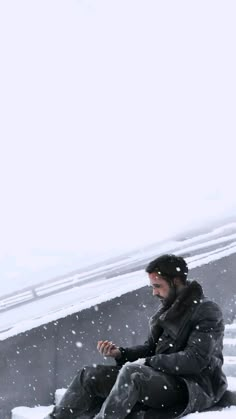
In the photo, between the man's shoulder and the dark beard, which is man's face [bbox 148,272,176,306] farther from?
the man's shoulder

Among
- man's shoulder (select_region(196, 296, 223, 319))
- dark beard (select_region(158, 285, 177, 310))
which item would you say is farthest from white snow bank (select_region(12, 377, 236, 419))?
dark beard (select_region(158, 285, 177, 310))

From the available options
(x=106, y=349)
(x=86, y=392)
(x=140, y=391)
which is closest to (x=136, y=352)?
(x=106, y=349)

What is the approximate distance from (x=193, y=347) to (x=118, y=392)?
1.87 feet

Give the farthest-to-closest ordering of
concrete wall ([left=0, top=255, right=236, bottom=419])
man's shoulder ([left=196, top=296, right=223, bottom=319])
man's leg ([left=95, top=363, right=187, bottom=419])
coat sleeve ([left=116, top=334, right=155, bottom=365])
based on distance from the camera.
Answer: concrete wall ([left=0, top=255, right=236, bottom=419]), coat sleeve ([left=116, top=334, right=155, bottom=365]), man's shoulder ([left=196, top=296, right=223, bottom=319]), man's leg ([left=95, top=363, right=187, bottom=419])

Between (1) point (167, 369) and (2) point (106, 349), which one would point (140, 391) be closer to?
(1) point (167, 369)

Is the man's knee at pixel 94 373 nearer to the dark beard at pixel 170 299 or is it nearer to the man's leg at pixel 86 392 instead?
the man's leg at pixel 86 392

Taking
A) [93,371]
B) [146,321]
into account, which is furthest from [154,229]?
[93,371]

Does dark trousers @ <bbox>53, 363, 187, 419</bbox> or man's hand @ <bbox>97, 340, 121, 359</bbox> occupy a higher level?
man's hand @ <bbox>97, 340, 121, 359</bbox>

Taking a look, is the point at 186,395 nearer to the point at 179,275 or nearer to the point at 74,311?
the point at 179,275

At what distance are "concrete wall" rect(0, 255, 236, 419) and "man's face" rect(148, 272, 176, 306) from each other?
1.84 meters

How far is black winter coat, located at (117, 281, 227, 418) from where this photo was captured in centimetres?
453

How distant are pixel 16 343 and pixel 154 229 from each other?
28.2m

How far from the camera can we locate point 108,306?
6.93 m

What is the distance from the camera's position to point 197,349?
4531mm
